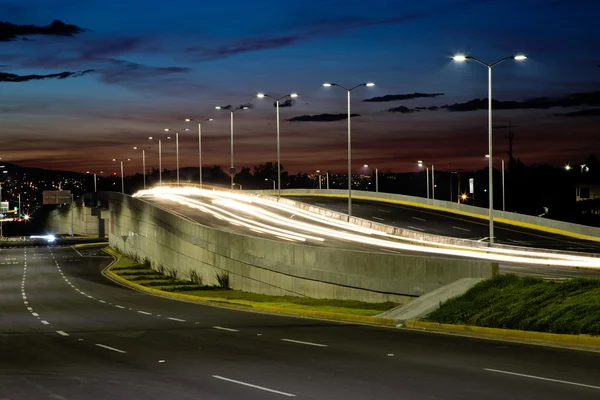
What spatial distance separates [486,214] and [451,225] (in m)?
7.93

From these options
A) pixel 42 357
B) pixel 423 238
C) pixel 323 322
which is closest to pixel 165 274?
pixel 423 238

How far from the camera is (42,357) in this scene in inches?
769

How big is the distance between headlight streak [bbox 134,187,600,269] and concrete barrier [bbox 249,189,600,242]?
1145cm

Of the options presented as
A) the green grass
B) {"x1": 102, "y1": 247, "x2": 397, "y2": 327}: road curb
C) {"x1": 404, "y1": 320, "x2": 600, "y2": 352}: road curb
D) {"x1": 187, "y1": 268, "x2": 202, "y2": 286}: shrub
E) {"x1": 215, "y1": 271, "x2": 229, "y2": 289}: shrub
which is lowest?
{"x1": 187, "y1": 268, "x2": 202, "y2": 286}: shrub

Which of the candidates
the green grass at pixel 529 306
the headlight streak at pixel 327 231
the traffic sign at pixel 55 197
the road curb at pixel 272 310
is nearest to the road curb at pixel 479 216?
the headlight streak at pixel 327 231

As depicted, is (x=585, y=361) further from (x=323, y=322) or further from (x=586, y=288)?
(x=323, y=322)

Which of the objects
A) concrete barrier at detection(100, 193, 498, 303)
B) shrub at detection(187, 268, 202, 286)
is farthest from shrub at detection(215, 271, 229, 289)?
shrub at detection(187, 268, 202, 286)

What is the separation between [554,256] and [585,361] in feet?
82.5

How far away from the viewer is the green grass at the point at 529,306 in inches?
779

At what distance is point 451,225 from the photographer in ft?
207

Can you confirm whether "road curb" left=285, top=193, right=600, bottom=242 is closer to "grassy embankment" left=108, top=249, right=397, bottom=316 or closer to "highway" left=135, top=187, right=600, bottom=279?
"highway" left=135, top=187, right=600, bottom=279

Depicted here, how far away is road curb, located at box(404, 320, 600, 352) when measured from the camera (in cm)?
1864

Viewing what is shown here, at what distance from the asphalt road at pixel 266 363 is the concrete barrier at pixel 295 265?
557cm

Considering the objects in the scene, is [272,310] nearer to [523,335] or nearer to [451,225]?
[523,335]
